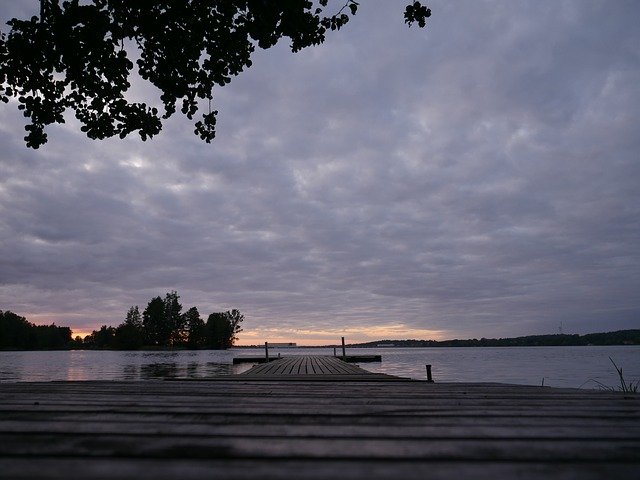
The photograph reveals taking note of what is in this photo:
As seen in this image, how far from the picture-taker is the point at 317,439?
A: 7.13 feet

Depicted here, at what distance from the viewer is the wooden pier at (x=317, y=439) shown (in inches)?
66.6

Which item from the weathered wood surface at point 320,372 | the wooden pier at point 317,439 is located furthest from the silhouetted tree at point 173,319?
the wooden pier at point 317,439

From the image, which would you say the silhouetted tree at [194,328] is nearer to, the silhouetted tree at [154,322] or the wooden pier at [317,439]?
the silhouetted tree at [154,322]

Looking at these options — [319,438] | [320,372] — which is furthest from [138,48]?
[320,372]

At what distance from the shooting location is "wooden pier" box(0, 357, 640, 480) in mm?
1692

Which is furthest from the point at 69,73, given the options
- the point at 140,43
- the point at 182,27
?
the point at 182,27

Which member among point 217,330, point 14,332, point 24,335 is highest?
point 14,332

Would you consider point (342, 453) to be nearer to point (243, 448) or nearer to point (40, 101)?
point (243, 448)

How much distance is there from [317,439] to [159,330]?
12986cm

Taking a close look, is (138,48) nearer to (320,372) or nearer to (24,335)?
(320,372)

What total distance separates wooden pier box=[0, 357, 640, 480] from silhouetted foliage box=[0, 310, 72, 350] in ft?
501

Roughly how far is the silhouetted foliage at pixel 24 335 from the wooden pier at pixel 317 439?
153 metres

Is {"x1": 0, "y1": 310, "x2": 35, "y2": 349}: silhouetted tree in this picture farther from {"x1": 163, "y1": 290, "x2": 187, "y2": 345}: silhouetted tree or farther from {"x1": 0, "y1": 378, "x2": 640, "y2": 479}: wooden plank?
{"x1": 0, "y1": 378, "x2": 640, "y2": 479}: wooden plank

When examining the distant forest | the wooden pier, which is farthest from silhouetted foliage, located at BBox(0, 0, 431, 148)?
the distant forest
